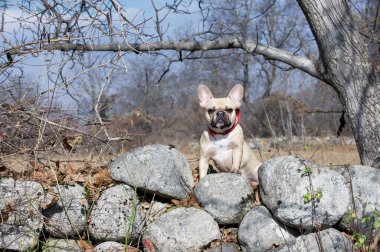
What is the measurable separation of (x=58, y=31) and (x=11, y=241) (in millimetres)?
2103

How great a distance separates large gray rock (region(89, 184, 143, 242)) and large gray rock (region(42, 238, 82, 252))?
22 cm

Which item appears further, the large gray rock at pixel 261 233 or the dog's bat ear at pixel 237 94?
the dog's bat ear at pixel 237 94

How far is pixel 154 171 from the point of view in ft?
17.7

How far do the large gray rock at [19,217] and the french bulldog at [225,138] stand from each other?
67.1 inches

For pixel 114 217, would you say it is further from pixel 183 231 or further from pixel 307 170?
pixel 307 170

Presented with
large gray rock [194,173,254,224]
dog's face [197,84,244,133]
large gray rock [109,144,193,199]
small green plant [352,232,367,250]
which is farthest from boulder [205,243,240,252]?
small green plant [352,232,367,250]

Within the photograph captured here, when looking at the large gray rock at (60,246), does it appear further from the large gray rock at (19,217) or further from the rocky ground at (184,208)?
the large gray rock at (19,217)

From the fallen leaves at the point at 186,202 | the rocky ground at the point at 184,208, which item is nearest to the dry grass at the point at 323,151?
the fallen leaves at the point at 186,202

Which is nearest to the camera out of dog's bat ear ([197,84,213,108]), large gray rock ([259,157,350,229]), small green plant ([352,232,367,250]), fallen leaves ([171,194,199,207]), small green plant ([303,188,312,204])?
small green plant ([352,232,367,250])

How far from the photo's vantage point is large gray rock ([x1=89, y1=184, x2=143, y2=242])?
5.30 metres

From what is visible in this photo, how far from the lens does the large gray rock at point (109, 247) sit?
523 cm

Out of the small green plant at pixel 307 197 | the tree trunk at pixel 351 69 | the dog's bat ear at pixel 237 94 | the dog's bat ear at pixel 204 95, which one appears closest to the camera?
the small green plant at pixel 307 197

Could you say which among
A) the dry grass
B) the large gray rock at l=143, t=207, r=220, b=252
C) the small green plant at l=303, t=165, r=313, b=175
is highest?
the small green plant at l=303, t=165, r=313, b=175

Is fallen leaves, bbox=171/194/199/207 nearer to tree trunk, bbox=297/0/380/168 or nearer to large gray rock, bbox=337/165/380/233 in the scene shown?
large gray rock, bbox=337/165/380/233
